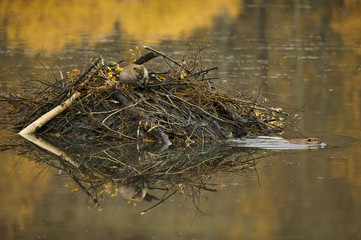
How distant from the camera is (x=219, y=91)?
11562mm

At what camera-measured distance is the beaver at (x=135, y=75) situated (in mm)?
10617

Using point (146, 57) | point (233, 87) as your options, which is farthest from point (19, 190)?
point (233, 87)

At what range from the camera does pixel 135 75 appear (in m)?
10.6

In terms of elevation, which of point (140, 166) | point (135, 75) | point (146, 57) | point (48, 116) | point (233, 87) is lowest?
point (233, 87)

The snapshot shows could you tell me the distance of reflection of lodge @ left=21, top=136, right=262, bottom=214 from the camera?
8.30m

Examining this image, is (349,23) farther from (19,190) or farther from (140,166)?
(19,190)

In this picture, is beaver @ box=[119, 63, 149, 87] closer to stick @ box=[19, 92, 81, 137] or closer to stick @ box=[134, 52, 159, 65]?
stick @ box=[134, 52, 159, 65]

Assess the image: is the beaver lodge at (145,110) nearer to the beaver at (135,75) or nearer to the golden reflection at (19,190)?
the beaver at (135,75)

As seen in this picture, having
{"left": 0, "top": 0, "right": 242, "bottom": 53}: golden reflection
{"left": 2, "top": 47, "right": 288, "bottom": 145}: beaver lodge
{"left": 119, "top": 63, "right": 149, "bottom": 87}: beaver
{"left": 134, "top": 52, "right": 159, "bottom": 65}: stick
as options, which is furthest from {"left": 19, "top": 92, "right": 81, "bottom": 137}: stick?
{"left": 0, "top": 0, "right": 242, "bottom": 53}: golden reflection

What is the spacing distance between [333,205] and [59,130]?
462cm

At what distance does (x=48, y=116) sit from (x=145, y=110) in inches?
52.8

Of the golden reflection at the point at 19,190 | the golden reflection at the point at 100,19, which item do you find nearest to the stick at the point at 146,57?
the golden reflection at the point at 19,190

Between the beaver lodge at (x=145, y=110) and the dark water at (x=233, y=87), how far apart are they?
0.65 meters

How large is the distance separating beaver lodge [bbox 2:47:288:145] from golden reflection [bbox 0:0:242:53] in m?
9.92
